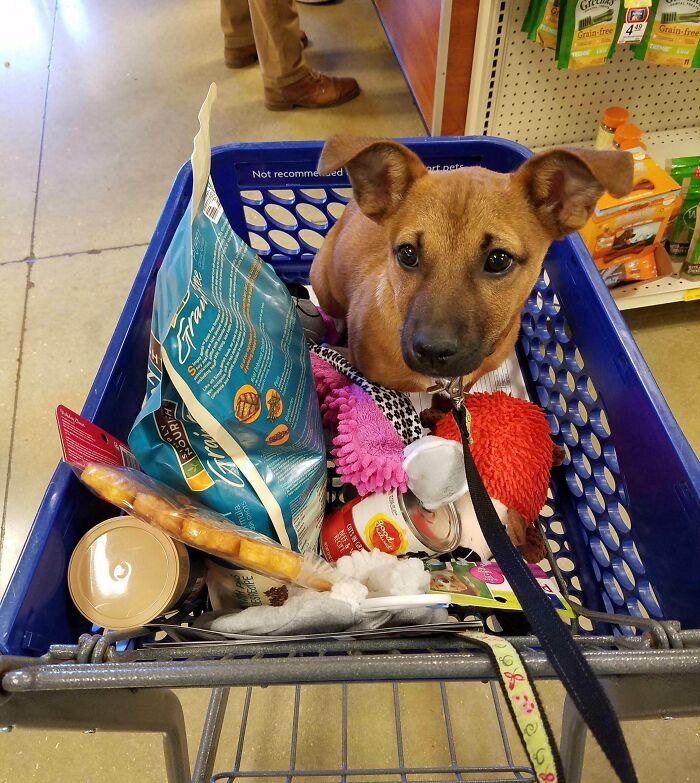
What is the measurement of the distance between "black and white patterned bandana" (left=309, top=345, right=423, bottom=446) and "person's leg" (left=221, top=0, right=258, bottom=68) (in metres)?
2.09

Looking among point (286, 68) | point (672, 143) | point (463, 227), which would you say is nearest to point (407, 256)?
point (463, 227)

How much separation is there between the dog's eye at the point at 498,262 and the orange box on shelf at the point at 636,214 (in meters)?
0.66

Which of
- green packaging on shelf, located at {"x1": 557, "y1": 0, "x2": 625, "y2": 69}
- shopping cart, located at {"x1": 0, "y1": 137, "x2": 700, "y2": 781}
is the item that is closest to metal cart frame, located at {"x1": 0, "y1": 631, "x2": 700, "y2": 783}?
shopping cart, located at {"x1": 0, "y1": 137, "x2": 700, "y2": 781}

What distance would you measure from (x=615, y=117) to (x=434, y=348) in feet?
3.59

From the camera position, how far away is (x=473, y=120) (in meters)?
1.68

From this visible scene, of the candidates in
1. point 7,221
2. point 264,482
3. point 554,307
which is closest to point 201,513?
point 264,482

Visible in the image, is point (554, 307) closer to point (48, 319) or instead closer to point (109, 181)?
point (48, 319)

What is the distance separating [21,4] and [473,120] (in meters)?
2.81

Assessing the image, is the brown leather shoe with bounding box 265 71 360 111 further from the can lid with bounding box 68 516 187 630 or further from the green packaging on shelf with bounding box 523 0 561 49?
the can lid with bounding box 68 516 187 630

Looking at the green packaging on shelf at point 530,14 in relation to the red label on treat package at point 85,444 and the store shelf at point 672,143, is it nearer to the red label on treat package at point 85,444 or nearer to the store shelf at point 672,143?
the store shelf at point 672,143

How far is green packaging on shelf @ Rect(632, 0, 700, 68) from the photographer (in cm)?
139

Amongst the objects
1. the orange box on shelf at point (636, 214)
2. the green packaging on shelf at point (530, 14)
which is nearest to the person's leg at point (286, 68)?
the green packaging on shelf at point (530, 14)

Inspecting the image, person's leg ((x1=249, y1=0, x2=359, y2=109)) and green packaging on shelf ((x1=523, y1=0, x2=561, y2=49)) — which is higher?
green packaging on shelf ((x1=523, y1=0, x2=561, y2=49))

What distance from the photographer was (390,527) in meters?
0.88
